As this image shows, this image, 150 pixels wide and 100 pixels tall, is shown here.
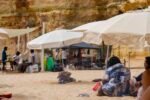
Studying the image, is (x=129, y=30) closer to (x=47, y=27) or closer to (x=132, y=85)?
(x=132, y=85)

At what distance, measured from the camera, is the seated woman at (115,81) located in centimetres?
1290

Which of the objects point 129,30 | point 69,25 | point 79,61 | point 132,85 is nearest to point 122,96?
point 132,85

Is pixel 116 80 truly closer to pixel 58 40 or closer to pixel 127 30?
pixel 127 30

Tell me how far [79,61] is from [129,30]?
18443 mm

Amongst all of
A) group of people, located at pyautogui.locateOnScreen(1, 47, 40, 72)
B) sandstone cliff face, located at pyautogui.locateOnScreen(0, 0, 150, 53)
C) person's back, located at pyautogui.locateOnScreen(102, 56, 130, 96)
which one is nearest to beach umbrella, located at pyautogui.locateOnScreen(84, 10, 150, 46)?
person's back, located at pyautogui.locateOnScreen(102, 56, 130, 96)

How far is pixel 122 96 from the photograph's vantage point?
A: 1311cm

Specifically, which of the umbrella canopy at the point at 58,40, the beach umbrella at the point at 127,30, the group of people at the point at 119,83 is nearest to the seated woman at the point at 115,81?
the group of people at the point at 119,83

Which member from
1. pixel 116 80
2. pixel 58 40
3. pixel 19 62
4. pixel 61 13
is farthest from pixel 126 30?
pixel 61 13

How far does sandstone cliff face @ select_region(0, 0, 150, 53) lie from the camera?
143 ft

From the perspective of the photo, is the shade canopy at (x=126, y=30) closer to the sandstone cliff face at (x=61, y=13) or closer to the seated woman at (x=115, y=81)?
the seated woman at (x=115, y=81)

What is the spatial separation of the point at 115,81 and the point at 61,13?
32.3 meters

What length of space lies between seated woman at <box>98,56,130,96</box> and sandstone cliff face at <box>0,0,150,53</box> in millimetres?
28753

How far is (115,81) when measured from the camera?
42.5 ft

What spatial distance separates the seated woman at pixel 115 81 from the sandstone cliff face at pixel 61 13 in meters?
28.8
